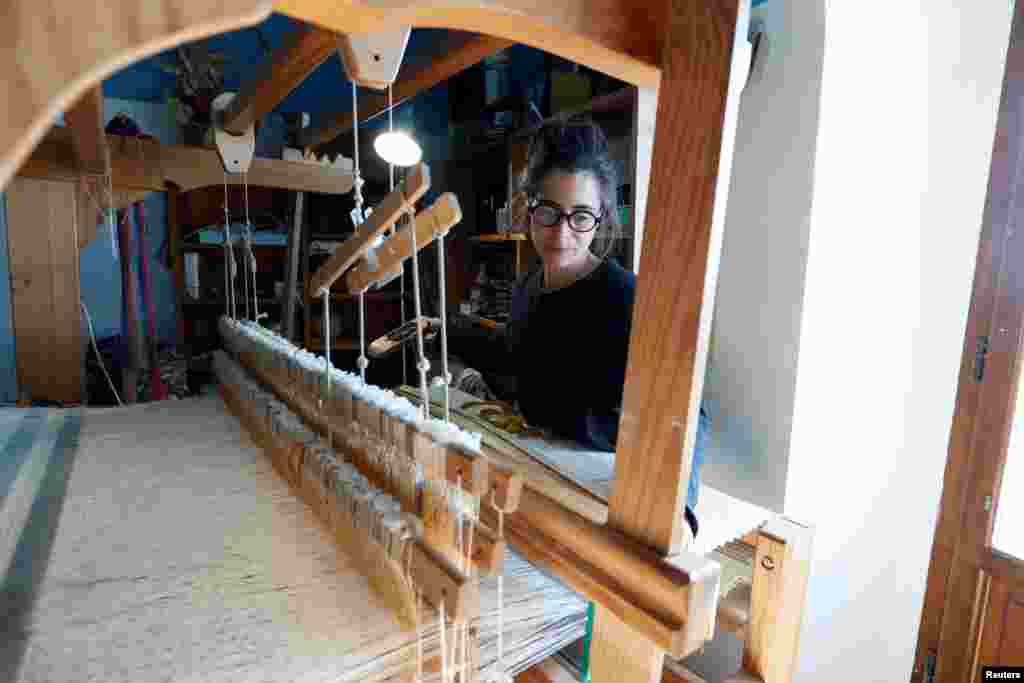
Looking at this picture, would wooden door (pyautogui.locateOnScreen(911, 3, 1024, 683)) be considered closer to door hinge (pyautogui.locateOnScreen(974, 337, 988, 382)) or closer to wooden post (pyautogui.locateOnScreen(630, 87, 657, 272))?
door hinge (pyautogui.locateOnScreen(974, 337, 988, 382))

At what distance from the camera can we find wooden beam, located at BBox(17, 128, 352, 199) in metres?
1.19

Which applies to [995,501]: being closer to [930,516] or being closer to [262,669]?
[930,516]

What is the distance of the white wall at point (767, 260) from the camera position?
3.44ft

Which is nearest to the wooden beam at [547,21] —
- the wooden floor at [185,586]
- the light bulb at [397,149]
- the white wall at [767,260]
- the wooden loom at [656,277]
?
the wooden loom at [656,277]

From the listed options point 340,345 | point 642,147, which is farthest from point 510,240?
point 642,147

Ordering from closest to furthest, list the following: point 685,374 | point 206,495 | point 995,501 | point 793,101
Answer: point 685,374
point 206,495
point 793,101
point 995,501


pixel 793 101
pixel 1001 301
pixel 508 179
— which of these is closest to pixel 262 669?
pixel 793 101

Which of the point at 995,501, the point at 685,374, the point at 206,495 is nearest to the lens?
the point at 685,374

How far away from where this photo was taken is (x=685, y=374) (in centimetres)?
38

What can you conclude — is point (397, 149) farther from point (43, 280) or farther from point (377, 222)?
point (43, 280)

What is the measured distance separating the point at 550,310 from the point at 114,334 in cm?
264

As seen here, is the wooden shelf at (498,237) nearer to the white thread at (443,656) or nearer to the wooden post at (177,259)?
the wooden post at (177,259)

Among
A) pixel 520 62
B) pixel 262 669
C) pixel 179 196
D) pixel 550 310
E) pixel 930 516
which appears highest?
pixel 520 62

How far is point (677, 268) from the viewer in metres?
0.38
